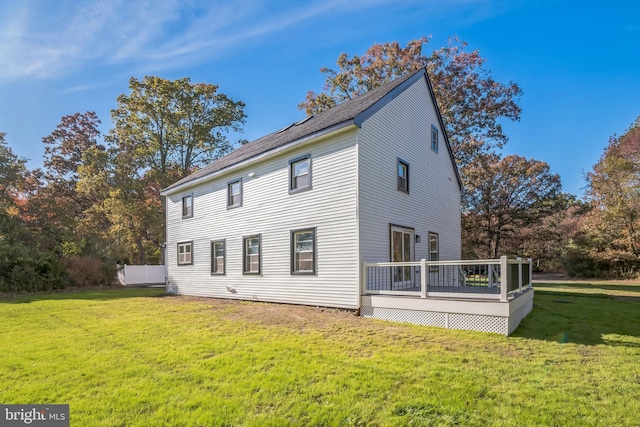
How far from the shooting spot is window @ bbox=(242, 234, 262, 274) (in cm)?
1141

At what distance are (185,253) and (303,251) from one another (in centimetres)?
756

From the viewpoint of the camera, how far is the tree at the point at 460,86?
1930 centimetres

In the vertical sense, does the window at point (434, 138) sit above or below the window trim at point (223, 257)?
above

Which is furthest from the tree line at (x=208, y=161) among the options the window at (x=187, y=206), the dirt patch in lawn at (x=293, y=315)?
the dirt patch in lawn at (x=293, y=315)

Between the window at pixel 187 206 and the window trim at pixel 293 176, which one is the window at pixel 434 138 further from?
the window at pixel 187 206

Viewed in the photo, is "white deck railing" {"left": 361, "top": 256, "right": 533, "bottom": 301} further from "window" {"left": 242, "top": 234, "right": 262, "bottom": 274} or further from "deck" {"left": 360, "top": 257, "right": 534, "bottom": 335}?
"window" {"left": 242, "top": 234, "right": 262, "bottom": 274}

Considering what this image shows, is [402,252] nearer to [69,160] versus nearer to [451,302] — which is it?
[451,302]

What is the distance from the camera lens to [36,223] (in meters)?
20.3

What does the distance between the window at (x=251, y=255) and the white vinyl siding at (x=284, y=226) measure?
18 cm

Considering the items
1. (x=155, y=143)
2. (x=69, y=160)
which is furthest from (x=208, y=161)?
(x=69, y=160)

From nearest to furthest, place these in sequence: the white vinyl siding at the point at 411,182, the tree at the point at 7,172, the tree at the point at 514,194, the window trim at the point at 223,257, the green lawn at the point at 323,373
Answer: the green lawn at the point at 323,373
the white vinyl siding at the point at 411,182
the window trim at the point at 223,257
the tree at the point at 7,172
the tree at the point at 514,194

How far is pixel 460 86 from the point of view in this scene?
19.4 metres

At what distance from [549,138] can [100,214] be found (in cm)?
3318

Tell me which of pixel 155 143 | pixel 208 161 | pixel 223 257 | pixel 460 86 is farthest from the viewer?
pixel 208 161
